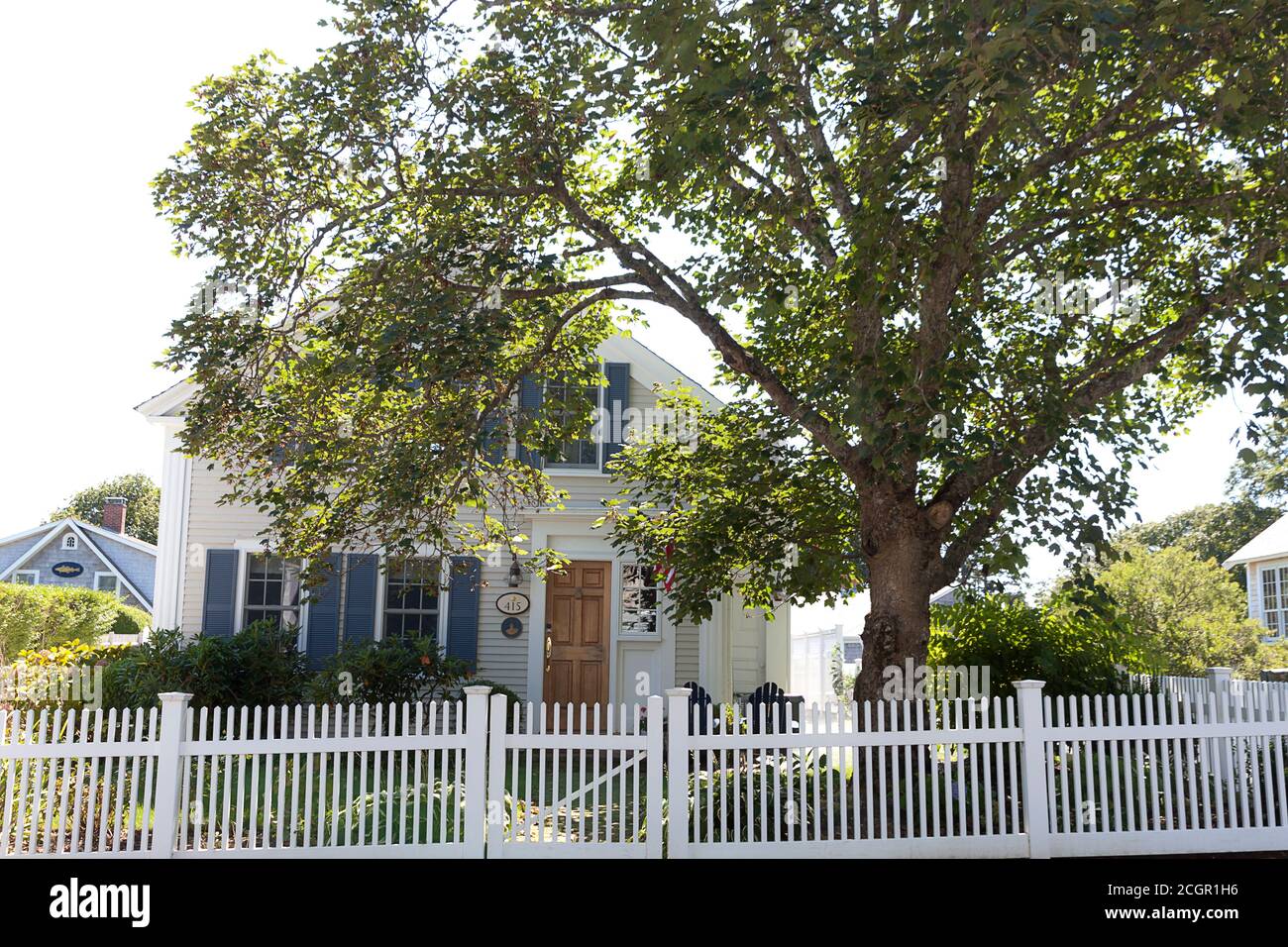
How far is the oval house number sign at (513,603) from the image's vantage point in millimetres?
14945

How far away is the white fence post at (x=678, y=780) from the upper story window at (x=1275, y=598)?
23.9m

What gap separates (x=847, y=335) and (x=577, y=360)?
334 centimetres

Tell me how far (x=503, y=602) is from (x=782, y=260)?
661cm

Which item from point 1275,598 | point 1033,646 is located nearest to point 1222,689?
point 1033,646

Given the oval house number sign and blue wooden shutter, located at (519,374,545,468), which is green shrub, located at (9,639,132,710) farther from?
blue wooden shutter, located at (519,374,545,468)

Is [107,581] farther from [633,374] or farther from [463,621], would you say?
[633,374]

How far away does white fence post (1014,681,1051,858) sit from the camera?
26.2ft

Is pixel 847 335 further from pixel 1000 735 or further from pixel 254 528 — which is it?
pixel 254 528

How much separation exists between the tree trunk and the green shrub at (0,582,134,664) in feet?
38.5

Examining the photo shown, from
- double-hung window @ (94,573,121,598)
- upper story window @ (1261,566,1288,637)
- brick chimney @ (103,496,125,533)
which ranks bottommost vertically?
upper story window @ (1261,566,1288,637)

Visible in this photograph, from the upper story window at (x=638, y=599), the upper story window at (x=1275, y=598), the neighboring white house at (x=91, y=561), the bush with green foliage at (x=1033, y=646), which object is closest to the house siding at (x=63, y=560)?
the neighboring white house at (x=91, y=561)

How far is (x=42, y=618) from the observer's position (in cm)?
1734

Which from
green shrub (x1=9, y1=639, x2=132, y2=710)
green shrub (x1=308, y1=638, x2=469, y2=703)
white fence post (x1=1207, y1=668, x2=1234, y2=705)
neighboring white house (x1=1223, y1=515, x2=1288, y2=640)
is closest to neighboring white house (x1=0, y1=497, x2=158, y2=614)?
green shrub (x1=9, y1=639, x2=132, y2=710)

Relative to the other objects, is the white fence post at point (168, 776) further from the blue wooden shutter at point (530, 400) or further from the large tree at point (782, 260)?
the blue wooden shutter at point (530, 400)
